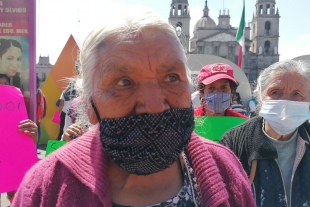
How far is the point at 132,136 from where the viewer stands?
3.60 ft

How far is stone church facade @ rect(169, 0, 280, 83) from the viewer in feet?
200

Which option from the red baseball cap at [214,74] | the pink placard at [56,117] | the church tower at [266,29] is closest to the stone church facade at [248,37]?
the church tower at [266,29]

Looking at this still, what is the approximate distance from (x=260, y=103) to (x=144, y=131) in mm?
1595

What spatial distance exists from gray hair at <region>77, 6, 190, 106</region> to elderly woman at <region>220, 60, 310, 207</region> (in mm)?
1196

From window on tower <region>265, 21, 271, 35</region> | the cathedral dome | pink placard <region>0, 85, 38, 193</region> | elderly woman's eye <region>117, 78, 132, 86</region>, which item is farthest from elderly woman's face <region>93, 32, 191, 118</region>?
the cathedral dome

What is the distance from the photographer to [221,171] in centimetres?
129

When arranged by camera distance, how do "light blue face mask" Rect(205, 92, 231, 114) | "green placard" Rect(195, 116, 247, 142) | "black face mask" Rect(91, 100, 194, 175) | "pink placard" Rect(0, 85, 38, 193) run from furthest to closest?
"light blue face mask" Rect(205, 92, 231, 114) → "green placard" Rect(195, 116, 247, 142) → "pink placard" Rect(0, 85, 38, 193) → "black face mask" Rect(91, 100, 194, 175)

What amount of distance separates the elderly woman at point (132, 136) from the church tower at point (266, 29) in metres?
63.8

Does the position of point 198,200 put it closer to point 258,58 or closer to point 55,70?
point 55,70

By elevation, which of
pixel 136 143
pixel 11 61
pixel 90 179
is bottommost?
pixel 90 179

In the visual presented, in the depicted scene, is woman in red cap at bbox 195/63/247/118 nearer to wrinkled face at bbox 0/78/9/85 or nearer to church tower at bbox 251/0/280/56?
wrinkled face at bbox 0/78/9/85

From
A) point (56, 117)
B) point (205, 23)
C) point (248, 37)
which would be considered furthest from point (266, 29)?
point (56, 117)

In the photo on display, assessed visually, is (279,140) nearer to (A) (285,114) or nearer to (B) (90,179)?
(A) (285,114)

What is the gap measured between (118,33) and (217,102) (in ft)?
6.21
